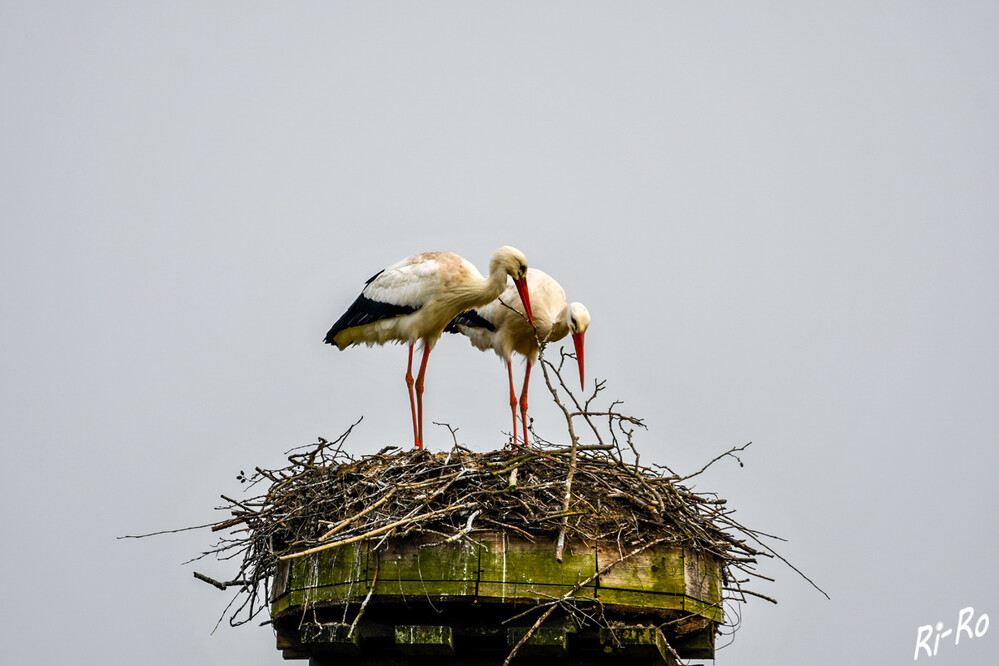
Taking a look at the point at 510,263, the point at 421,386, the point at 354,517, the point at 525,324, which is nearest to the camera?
the point at 354,517

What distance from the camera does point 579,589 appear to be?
15.0ft

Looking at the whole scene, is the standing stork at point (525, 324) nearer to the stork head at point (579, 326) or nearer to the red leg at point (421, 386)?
the stork head at point (579, 326)

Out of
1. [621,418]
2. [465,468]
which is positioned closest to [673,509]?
[621,418]

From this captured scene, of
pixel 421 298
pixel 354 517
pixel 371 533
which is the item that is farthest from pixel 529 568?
pixel 421 298

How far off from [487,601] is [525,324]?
464 cm

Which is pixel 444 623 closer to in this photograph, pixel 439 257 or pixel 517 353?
pixel 439 257

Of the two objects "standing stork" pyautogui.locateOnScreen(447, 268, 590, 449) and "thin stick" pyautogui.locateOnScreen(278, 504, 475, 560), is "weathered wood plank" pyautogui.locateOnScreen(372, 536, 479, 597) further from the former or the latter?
"standing stork" pyautogui.locateOnScreen(447, 268, 590, 449)

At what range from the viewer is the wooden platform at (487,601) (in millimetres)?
4551

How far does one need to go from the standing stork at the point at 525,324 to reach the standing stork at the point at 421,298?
0.47 m

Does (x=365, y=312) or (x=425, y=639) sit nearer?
(x=425, y=639)

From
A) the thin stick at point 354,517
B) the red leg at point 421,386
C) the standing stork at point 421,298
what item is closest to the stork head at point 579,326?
the standing stork at point 421,298

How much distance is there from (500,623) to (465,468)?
0.83 metres

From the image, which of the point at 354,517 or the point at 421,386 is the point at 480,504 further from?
the point at 421,386

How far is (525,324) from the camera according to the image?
9.03 metres
